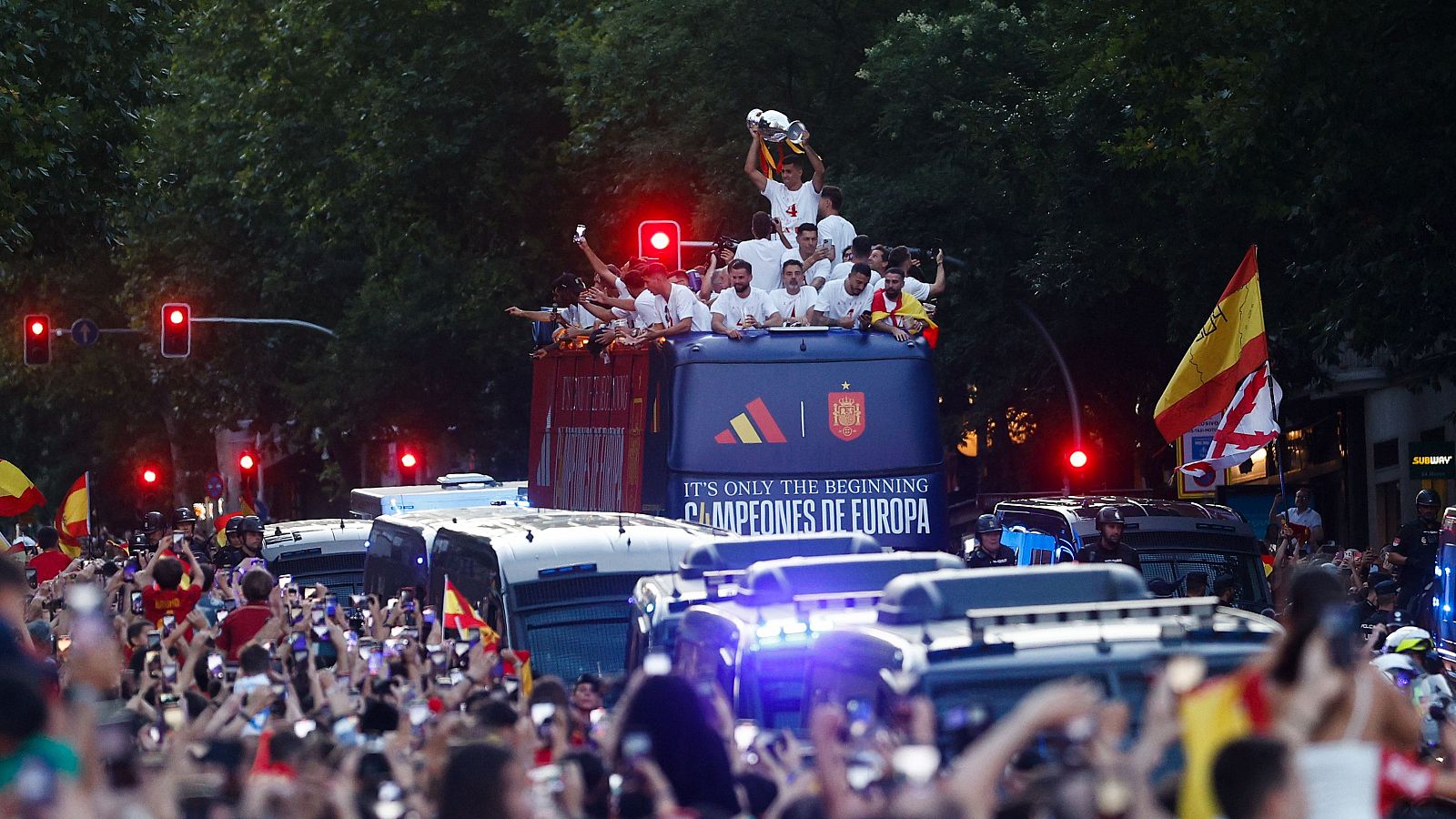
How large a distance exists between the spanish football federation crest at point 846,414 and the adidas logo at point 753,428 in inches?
16.1

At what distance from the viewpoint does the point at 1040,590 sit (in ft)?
30.0

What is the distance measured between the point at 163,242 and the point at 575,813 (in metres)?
45.2

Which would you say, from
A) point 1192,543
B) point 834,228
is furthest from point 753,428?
point 1192,543

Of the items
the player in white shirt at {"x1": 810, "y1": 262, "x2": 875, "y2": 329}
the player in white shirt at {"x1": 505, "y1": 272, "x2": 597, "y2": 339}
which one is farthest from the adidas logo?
the player in white shirt at {"x1": 505, "y1": 272, "x2": 597, "y2": 339}

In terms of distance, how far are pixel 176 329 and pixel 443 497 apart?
12.0 m

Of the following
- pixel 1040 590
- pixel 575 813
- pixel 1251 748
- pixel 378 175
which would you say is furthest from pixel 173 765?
pixel 378 175

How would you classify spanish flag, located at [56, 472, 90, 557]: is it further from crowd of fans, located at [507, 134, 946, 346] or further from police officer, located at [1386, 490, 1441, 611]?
police officer, located at [1386, 490, 1441, 611]

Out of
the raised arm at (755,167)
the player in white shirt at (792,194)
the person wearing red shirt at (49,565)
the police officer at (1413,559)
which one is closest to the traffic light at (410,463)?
the person wearing red shirt at (49,565)

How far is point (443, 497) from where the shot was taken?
2702cm

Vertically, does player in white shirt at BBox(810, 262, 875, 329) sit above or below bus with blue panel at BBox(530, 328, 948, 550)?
above

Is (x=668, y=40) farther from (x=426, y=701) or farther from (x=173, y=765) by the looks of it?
(x=173, y=765)

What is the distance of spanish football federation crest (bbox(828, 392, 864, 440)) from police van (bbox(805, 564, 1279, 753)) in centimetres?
831

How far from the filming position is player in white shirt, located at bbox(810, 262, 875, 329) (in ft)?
57.1

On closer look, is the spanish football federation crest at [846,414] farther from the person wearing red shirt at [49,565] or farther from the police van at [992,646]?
the police van at [992,646]
